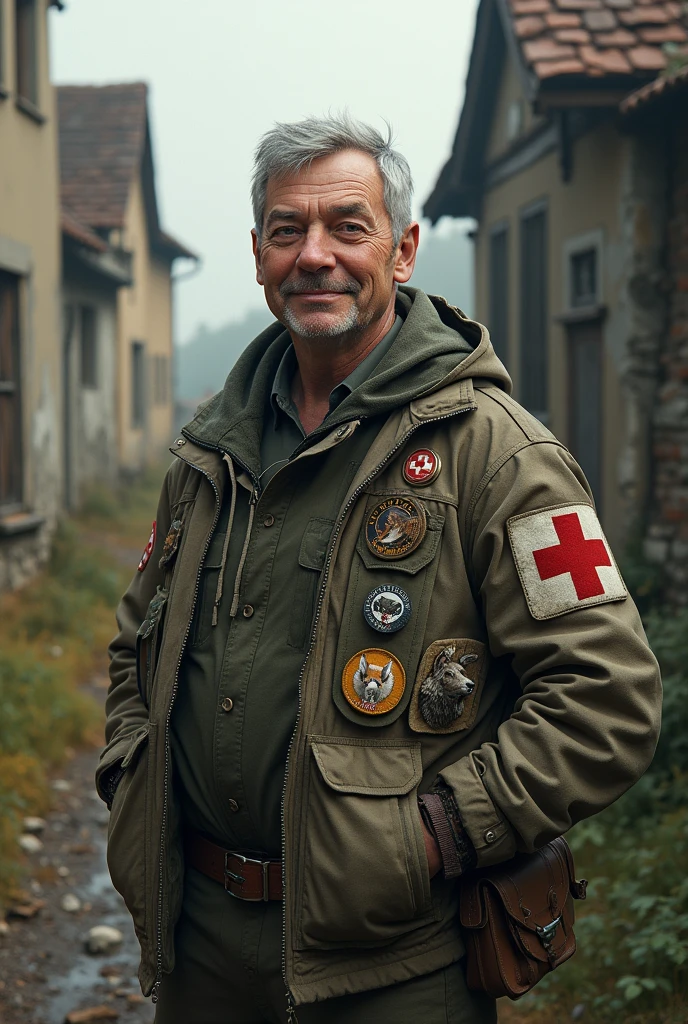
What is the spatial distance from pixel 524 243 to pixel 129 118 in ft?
33.8

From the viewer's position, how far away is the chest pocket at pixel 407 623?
1.91m

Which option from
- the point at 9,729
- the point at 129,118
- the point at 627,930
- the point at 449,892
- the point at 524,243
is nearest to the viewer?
the point at 449,892

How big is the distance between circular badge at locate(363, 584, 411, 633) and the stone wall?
5.44 meters

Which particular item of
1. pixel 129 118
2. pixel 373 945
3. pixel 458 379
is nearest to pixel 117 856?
pixel 373 945

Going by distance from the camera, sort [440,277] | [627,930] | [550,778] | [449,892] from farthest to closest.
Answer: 1. [440,277]
2. [627,930]
3. [449,892]
4. [550,778]

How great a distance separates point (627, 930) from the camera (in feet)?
12.0

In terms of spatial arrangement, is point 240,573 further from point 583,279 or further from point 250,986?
point 583,279

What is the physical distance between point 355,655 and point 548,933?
22.7 inches

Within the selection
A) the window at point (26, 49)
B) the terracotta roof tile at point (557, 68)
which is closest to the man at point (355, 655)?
the terracotta roof tile at point (557, 68)

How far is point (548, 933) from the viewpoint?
1928 millimetres

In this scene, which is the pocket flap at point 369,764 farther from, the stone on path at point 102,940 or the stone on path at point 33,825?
the stone on path at point 33,825

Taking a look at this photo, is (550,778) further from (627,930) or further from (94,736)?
(94,736)

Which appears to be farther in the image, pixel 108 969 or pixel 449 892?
pixel 108 969

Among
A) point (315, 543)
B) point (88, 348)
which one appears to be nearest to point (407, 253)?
point (315, 543)
